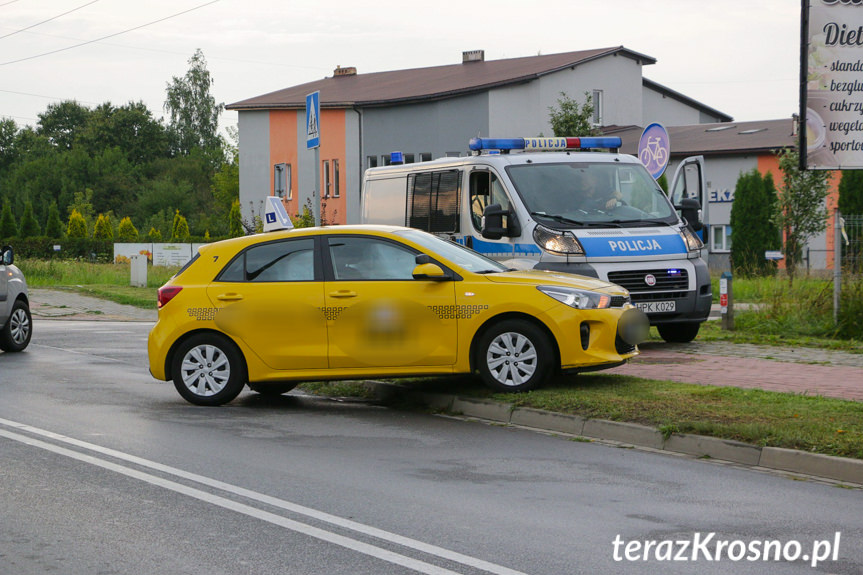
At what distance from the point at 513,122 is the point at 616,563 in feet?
138

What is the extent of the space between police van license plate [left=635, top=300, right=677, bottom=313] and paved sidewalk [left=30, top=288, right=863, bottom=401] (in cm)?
54

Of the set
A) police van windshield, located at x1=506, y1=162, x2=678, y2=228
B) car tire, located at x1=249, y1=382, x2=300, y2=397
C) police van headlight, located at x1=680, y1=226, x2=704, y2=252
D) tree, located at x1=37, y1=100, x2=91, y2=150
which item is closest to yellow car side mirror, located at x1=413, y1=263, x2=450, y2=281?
car tire, located at x1=249, y1=382, x2=300, y2=397

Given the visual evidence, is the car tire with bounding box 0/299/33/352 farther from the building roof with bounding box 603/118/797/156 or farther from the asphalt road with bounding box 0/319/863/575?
the building roof with bounding box 603/118/797/156

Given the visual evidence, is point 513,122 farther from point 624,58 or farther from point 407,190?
point 407,190

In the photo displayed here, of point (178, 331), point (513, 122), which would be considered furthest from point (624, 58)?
point (178, 331)

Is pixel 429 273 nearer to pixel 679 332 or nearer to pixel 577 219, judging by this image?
pixel 577 219

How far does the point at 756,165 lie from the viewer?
45.6 metres

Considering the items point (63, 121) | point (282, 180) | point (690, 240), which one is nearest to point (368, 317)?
point (690, 240)

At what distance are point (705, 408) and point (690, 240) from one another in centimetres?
562

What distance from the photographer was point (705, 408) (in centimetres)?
952

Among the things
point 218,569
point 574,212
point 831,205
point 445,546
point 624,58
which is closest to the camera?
point 218,569

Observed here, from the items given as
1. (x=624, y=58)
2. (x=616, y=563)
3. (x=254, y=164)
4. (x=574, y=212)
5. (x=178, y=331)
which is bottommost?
(x=616, y=563)

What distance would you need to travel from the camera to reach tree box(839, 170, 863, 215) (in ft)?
130

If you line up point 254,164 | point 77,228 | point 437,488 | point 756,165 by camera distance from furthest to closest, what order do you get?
point 77,228 → point 254,164 → point 756,165 → point 437,488
